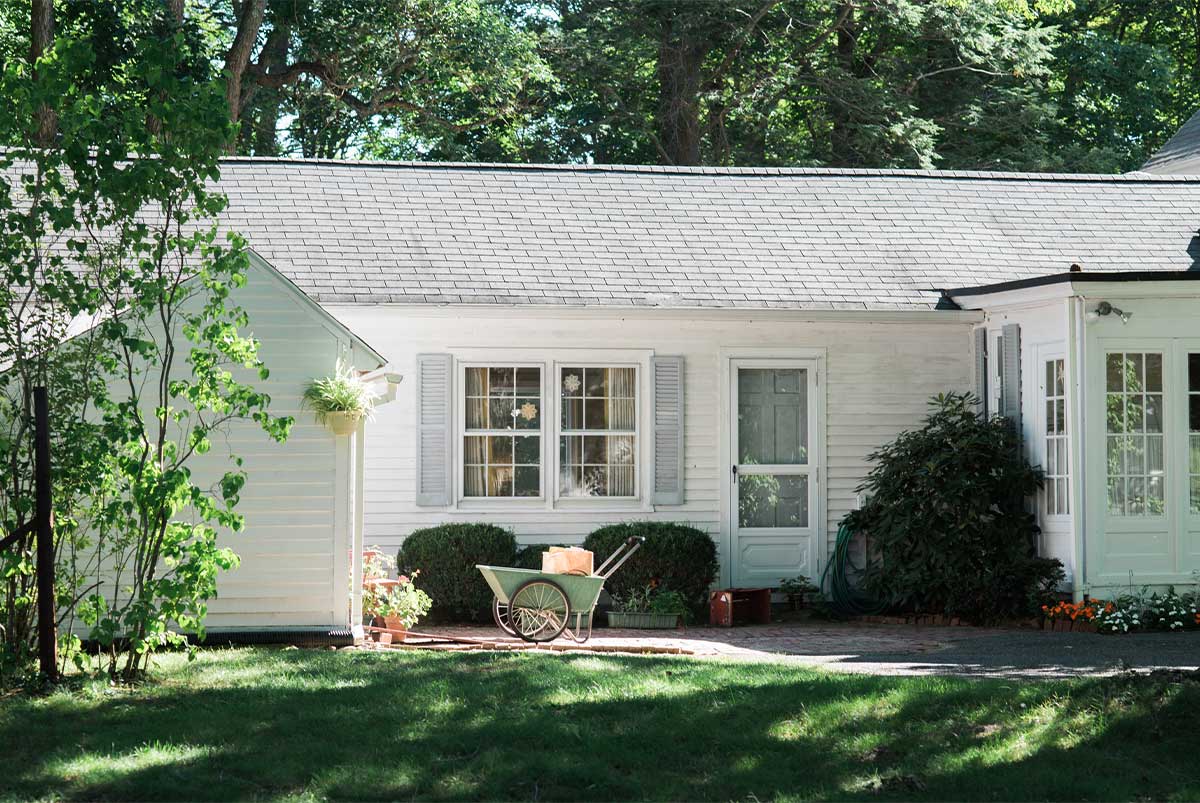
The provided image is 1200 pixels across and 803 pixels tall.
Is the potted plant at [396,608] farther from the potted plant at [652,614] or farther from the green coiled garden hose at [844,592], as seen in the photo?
the green coiled garden hose at [844,592]

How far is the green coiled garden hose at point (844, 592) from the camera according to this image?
578 inches

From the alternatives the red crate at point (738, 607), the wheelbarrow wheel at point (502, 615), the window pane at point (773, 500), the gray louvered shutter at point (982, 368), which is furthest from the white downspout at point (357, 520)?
the gray louvered shutter at point (982, 368)

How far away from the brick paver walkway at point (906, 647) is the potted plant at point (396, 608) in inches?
9.6

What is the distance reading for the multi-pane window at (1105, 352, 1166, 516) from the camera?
13398 mm

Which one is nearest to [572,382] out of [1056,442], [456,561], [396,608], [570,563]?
[456,561]

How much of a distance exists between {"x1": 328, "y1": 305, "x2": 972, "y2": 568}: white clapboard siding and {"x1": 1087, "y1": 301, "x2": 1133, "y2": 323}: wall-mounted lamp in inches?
79.3

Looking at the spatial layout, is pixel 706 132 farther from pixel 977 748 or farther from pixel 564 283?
pixel 977 748

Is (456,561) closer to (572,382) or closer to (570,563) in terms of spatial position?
(570,563)

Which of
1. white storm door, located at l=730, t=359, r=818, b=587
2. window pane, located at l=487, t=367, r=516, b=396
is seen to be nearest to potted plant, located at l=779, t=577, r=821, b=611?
white storm door, located at l=730, t=359, r=818, b=587

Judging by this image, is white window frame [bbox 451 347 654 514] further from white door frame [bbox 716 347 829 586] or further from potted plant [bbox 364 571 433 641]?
potted plant [bbox 364 571 433 641]

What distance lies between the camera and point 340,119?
29.6 m

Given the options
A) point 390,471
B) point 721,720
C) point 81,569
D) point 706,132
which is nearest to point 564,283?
point 390,471

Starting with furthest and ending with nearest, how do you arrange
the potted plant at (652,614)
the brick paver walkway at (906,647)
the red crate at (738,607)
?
the red crate at (738,607), the potted plant at (652,614), the brick paver walkway at (906,647)

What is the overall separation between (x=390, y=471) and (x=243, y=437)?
3.23 m
